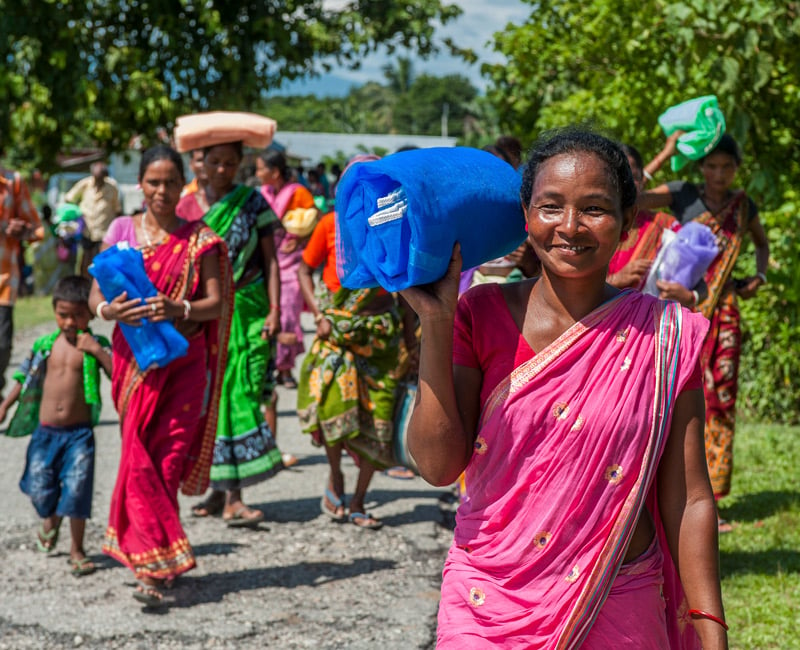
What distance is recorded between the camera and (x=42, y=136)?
16.5 m

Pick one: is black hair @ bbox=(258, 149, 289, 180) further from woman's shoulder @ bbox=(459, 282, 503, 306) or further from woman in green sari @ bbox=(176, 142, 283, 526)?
woman's shoulder @ bbox=(459, 282, 503, 306)

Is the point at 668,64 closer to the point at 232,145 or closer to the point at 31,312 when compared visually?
the point at 232,145

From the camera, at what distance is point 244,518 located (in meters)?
6.62

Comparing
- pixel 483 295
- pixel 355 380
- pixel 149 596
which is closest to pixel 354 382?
pixel 355 380

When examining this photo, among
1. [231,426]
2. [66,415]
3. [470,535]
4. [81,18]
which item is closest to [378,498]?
[231,426]

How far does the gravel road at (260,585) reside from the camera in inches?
197

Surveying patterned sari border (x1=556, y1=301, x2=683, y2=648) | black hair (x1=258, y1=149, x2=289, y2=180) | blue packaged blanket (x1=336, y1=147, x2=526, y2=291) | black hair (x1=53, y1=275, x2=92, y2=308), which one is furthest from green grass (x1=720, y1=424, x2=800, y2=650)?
black hair (x1=258, y1=149, x2=289, y2=180)

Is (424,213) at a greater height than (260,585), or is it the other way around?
(424,213)

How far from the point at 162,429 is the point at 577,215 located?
341 cm

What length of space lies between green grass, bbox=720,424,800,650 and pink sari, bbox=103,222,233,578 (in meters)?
2.47

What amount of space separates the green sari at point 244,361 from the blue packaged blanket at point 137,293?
1197 millimetres

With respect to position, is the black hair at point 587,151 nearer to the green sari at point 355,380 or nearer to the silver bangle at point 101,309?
the silver bangle at point 101,309

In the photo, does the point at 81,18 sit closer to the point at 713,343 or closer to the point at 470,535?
the point at 713,343

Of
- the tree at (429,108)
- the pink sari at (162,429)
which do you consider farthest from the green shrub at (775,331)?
the tree at (429,108)
